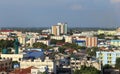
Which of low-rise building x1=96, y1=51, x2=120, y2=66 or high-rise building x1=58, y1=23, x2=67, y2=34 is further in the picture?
high-rise building x1=58, y1=23, x2=67, y2=34

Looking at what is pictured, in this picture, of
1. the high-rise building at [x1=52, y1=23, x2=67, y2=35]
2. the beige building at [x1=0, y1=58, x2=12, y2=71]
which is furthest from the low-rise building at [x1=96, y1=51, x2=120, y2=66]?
the high-rise building at [x1=52, y1=23, x2=67, y2=35]

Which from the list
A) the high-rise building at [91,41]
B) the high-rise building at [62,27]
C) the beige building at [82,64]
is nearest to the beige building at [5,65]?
the beige building at [82,64]

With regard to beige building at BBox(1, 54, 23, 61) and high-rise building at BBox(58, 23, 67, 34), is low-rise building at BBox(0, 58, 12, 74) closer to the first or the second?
beige building at BBox(1, 54, 23, 61)

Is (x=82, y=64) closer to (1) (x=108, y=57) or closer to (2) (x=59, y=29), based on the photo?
(1) (x=108, y=57)

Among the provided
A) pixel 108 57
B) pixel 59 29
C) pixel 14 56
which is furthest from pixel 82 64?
pixel 59 29

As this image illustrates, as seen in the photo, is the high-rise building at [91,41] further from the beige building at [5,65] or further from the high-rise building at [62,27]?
the beige building at [5,65]

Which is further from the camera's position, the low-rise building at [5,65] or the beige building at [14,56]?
the beige building at [14,56]

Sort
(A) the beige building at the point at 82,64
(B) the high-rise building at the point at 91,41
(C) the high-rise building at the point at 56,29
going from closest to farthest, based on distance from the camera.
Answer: (A) the beige building at the point at 82,64 → (B) the high-rise building at the point at 91,41 → (C) the high-rise building at the point at 56,29

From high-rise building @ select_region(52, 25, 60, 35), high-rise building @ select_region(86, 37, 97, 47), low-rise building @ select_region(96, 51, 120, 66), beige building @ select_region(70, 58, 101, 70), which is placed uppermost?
beige building @ select_region(70, 58, 101, 70)

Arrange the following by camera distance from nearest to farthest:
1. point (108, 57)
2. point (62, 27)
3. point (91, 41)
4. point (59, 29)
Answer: point (108, 57), point (91, 41), point (59, 29), point (62, 27)

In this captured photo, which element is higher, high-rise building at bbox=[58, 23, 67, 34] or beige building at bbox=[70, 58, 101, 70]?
beige building at bbox=[70, 58, 101, 70]

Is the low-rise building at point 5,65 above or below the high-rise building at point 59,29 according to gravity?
above

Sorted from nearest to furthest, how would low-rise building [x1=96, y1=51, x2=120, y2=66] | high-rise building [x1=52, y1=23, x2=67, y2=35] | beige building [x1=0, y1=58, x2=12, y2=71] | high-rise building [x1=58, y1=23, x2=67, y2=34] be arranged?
beige building [x1=0, y1=58, x2=12, y2=71], low-rise building [x1=96, y1=51, x2=120, y2=66], high-rise building [x1=52, y1=23, x2=67, y2=35], high-rise building [x1=58, y1=23, x2=67, y2=34]
